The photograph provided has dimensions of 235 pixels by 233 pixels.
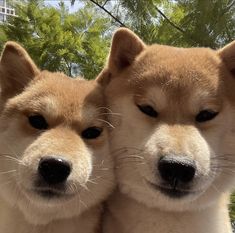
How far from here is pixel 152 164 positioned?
2809 mm

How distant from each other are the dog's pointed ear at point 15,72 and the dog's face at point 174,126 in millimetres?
589

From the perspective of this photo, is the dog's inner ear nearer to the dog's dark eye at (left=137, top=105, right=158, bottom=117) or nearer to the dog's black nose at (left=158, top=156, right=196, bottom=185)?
the dog's dark eye at (left=137, top=105, right=158, bottom=117)

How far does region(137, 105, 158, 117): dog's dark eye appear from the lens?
3.02 meters

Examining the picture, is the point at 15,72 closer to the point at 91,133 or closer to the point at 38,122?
the point at 38,122

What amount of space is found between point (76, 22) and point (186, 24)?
1.73 m

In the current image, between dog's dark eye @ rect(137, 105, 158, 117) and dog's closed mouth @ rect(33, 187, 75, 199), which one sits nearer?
dog's closed mouth @ rect(33, 187, 75, 199)

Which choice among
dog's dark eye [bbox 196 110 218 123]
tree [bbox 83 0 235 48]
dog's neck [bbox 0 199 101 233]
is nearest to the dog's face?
dog's dark eye [bbox 196 110 218 123]

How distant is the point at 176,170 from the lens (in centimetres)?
271

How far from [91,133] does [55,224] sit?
59 cm

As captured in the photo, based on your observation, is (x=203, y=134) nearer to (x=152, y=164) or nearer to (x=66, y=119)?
(x=152, y=164)

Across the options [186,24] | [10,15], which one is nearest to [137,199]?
[186,24]

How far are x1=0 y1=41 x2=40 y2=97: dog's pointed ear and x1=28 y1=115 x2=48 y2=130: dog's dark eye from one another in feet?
1.34

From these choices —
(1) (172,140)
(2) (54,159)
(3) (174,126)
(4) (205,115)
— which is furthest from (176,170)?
(2) (54,159)

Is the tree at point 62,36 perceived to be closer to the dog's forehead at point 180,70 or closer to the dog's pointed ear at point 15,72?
the dog's pointed ear at point 15,72
